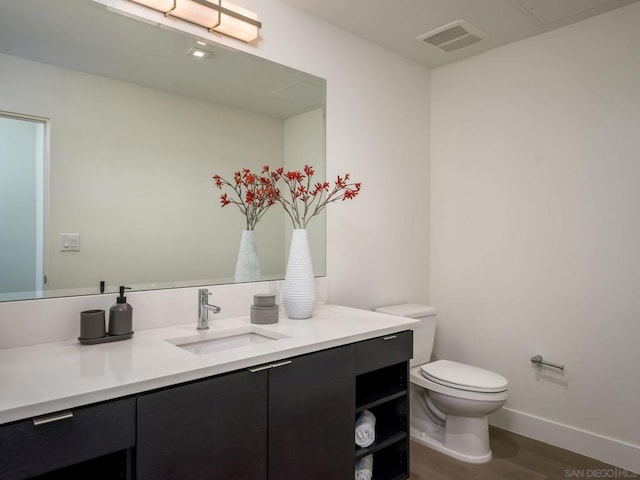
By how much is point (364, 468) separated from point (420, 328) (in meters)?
1.00

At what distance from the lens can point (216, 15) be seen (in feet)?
6.08

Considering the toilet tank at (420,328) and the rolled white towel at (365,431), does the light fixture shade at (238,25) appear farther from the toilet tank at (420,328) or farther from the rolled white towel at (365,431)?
the rolled white towel at (365,431)

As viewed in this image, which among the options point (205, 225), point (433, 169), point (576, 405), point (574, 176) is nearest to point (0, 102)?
point (205, 225)

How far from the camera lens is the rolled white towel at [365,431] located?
1.78 meters

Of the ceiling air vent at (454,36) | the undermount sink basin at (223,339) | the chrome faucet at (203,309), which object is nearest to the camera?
the undermount sink basin at (223,339)

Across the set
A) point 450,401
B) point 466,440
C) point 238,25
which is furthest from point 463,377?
point 238,25

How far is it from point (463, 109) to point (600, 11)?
886mm

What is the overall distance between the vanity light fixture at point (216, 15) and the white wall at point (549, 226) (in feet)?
5.24

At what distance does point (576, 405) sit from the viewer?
2365 mm

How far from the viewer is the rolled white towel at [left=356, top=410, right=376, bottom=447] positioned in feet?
5.84

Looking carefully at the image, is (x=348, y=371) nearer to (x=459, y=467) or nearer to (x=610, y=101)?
(x=459, y=467)

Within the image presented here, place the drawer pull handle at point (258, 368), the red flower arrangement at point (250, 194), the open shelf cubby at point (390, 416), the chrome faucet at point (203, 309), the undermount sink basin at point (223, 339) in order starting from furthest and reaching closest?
the red flower arrangement at point (250, 194) < the open shelf cubby at point (390, 416) < the chrome faucet at point (203, 309) < the undermount sink basin at point (223, 339) < the drawer pull handle at point (258, 368)

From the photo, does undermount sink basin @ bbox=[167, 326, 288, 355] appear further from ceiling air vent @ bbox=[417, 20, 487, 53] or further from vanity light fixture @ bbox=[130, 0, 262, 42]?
ceiling air vent @ bbox=[417, 20, 487, 53]

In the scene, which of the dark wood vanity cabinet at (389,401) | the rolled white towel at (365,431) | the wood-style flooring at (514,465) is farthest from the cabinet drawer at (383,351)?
the wood-style flooring at (514,465)
